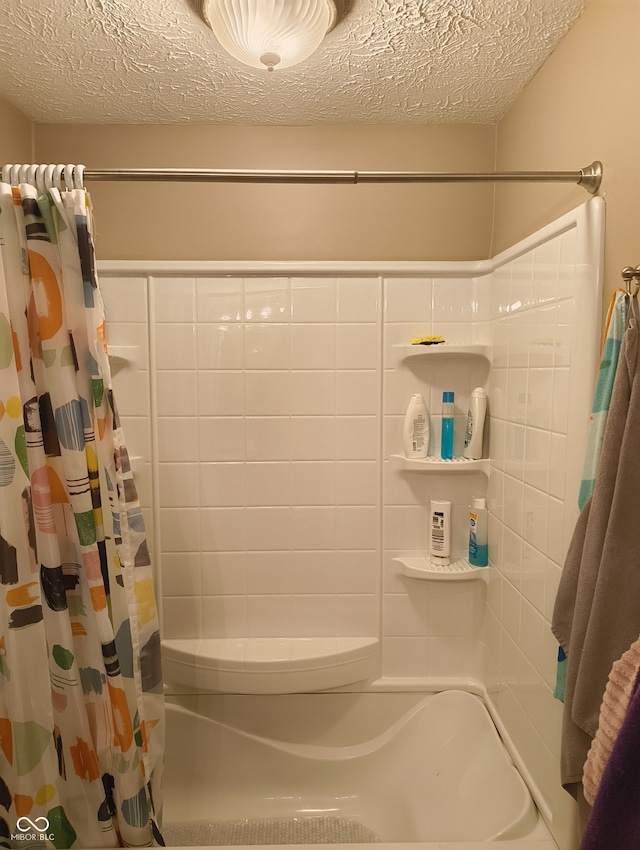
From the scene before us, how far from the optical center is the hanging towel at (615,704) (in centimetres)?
72

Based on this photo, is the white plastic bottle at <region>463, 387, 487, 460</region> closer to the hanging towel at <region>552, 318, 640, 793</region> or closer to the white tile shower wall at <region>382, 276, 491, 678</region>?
the white tile shower wall at <region>382, 276, 491, 678</region>

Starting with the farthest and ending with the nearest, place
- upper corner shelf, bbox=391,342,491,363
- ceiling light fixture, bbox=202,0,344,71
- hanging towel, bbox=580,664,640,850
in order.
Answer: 1. upper corner shelf, bbox=391,342,491,363
2. ceiling light fixture, bbox=202,0,344,71
3. hanging towel, bbox=580,664,640,850

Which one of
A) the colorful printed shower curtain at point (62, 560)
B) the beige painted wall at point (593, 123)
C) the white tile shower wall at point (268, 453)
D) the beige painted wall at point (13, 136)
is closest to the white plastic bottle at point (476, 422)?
the white tile shower wall at point (268, 453)

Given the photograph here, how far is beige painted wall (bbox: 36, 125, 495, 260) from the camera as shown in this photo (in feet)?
5.57

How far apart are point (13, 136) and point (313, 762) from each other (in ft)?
7.31

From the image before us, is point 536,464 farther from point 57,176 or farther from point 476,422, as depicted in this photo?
point 57,176

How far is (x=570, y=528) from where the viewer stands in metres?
1.15

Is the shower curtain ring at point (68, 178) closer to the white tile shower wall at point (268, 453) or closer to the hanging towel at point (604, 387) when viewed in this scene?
the white tile shower wall at point (268, 453)

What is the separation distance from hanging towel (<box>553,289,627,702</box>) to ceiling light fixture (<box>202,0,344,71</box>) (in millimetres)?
859

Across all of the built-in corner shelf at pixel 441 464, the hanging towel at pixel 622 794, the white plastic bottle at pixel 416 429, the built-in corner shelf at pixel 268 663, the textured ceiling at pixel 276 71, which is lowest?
the built-in corner shelf at pixel 268 663

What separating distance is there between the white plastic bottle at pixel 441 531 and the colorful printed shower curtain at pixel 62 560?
0.98 metres

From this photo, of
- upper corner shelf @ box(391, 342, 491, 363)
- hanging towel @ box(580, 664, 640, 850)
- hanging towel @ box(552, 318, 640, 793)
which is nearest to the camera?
hanging towel @ box(580, 664, 640, 850)

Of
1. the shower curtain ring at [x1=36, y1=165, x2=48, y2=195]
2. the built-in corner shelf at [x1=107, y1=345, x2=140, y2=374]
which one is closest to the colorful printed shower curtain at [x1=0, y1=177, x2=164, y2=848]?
the shower curtain ring at [x1=36, y1=165, x2=48, y2=195]

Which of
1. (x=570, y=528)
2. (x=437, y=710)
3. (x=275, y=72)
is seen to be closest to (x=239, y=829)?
(x=437, y=710)
